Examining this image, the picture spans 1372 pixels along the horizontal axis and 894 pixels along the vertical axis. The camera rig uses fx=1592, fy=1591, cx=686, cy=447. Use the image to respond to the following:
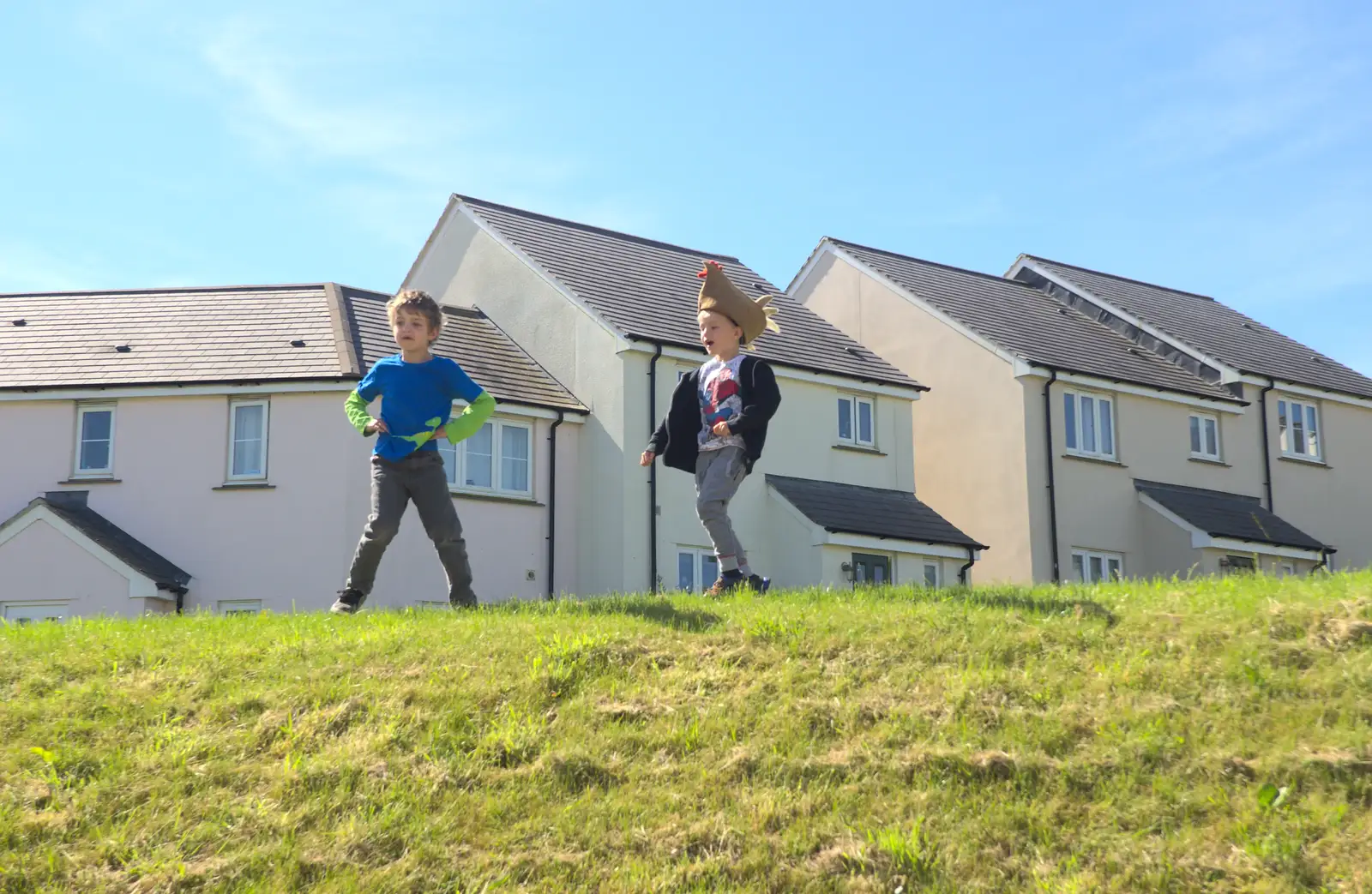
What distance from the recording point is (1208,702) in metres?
8.66

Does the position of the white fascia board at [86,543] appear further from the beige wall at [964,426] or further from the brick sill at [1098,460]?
the brick sill at [1098,460]

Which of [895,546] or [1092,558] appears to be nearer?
[895,546]

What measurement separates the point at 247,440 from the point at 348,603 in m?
13.1

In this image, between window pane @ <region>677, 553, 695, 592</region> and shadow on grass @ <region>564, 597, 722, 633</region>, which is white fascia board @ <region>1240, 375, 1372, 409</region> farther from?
shadow on grass @ <region>564, 597, 722, 633</region>

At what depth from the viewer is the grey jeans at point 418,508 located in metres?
12.0

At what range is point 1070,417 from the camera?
31.3m

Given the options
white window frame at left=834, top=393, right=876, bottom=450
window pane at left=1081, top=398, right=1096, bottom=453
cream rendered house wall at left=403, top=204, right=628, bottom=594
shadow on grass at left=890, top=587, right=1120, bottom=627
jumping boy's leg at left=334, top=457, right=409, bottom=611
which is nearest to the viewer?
shadow on grass at left=890, top=587, right=1120, bottom=627

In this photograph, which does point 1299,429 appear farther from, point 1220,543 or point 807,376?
point 807,376

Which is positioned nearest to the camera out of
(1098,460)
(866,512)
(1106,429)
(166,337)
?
(166,337)

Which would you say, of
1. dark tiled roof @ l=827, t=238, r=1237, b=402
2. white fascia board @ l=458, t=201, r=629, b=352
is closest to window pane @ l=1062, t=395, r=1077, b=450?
dark tiled roof @ l=827, t=238, r=1237, b=402

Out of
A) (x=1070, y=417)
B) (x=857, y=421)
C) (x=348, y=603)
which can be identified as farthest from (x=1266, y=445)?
(x=348, y=603)

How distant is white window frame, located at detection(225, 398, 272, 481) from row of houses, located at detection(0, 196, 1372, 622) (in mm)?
38

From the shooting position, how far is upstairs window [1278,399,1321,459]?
34688 mm

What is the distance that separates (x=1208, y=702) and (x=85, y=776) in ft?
19.5
